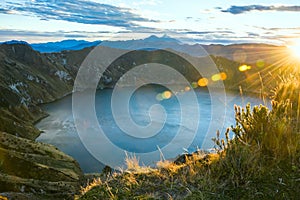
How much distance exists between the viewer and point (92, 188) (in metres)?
4.96

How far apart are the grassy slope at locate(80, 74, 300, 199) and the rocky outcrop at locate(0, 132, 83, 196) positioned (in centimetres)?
4561

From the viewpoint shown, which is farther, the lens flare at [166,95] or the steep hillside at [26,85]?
the lens flare at [166,95]

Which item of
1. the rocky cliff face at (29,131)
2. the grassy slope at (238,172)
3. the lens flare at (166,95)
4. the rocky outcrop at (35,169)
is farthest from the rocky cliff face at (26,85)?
the grassy slope at (238,172)

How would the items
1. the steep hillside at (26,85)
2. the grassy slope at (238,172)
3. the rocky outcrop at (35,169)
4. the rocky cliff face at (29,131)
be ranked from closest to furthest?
the grassy slope at (238,172) → the rocky outcrop at (35,169) → the rocky cliff face at (29,131) → the steep hillside at (26,85)

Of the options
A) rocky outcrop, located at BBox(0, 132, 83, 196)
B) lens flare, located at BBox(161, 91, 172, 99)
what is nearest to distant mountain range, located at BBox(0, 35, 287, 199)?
rocky outcrop, located at BBox(0, 132, 83, 196)

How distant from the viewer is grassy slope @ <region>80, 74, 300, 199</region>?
176 inches

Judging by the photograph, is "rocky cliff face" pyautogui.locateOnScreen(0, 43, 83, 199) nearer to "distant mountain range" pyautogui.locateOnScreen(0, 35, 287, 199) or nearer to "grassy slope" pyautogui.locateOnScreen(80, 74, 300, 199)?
"distant mountain range" pyautogui.locateOnScreen(0, 35, 287, 199)

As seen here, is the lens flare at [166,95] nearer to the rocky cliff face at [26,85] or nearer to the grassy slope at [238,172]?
the rocky cliff face at [26,85]

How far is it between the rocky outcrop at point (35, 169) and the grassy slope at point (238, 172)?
45.6 meters

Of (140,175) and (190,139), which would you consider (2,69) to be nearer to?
(190,139)

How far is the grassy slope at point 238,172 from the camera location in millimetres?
4461

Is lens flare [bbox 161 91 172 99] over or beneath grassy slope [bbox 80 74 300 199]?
beneath

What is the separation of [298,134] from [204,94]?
159 metres

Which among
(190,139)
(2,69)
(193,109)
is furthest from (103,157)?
(2,69)
